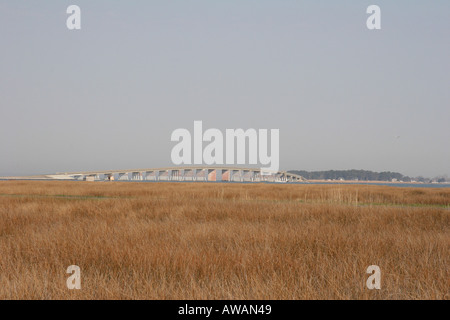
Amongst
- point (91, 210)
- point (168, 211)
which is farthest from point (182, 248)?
point (91, 210)

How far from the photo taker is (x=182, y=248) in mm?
6508

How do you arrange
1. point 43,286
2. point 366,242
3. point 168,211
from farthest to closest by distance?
point 168,211
point 366,242
point 43,286

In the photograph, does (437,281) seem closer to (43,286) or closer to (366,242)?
(366,242)

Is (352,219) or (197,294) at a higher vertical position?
(197,294)

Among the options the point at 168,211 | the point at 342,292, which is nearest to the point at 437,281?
the point at 342,292

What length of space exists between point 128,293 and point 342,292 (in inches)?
100

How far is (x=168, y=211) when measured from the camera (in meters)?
13.0

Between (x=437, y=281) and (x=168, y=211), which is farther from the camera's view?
(x=168, y=211)

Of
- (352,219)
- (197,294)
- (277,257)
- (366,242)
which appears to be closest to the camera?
(197,294)

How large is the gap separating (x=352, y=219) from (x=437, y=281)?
647cm
